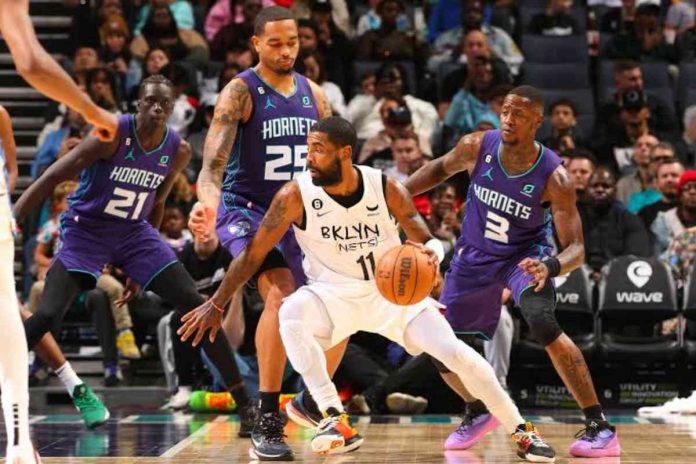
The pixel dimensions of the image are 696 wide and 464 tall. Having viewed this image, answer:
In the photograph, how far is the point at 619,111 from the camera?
1207 cm

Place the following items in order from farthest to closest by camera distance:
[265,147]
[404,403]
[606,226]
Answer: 1. [606,226]
2. [404,403]
3. [265,147]

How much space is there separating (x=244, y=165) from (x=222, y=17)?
23.9 feet

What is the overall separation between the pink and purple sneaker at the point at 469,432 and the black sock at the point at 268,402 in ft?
3.33

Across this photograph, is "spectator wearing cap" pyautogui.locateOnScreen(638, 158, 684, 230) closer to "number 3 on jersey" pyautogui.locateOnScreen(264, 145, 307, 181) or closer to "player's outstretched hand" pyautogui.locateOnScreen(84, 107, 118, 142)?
"number 3 on jersey" pyautogui.locateOnScreen(264, 145, 307, 181)

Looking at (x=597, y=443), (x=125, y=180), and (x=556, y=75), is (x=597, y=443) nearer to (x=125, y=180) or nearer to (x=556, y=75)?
(x=125, y=180)

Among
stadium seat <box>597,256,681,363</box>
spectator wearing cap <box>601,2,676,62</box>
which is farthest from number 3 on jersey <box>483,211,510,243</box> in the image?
spectator wearing cap <box>601,2,676,62</box>

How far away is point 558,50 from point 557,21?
37cm

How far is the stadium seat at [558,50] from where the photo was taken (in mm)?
12969

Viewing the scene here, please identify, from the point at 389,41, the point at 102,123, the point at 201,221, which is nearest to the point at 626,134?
the point at 389,41

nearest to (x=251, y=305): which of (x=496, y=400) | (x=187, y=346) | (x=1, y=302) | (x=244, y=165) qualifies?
(x=187, y=346)

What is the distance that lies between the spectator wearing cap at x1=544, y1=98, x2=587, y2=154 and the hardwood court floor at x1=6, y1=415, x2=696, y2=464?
3346 millimetres

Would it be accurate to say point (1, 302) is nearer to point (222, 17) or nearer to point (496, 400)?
point (496, 400)

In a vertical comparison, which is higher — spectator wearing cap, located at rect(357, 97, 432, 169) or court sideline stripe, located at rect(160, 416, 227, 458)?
spectator wearing cap, located at rect(357, 97, 432, 169)

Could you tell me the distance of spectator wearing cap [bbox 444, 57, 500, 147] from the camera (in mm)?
11742
